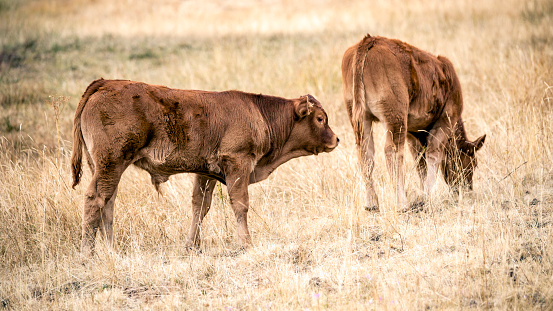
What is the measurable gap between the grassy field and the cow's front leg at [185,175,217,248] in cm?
16

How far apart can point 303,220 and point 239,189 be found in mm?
1173

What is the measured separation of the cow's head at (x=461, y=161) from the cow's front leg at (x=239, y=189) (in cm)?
310

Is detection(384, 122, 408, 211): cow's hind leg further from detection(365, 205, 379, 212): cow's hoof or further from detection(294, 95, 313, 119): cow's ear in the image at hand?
detection(294, 95, 313, 119): cow's ear

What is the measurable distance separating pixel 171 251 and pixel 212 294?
1342mm

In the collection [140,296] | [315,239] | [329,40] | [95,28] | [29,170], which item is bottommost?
[140,296]

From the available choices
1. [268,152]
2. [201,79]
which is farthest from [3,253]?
[201,79]

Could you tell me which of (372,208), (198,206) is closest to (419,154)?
(372,208)

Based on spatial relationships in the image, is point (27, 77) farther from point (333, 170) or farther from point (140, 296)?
point (140, 296)

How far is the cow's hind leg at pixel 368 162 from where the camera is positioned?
735 centimetres

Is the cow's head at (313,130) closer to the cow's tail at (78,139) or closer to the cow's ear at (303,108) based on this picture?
the cow's ear at (303,108)

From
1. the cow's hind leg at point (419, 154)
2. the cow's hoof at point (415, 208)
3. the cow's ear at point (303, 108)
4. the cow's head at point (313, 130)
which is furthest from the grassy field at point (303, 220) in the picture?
the cow's ear at point (303, 108)

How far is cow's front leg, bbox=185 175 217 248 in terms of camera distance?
673 centimetres

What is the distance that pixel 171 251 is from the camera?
6.53 meters

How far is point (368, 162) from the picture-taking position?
7434 mm
